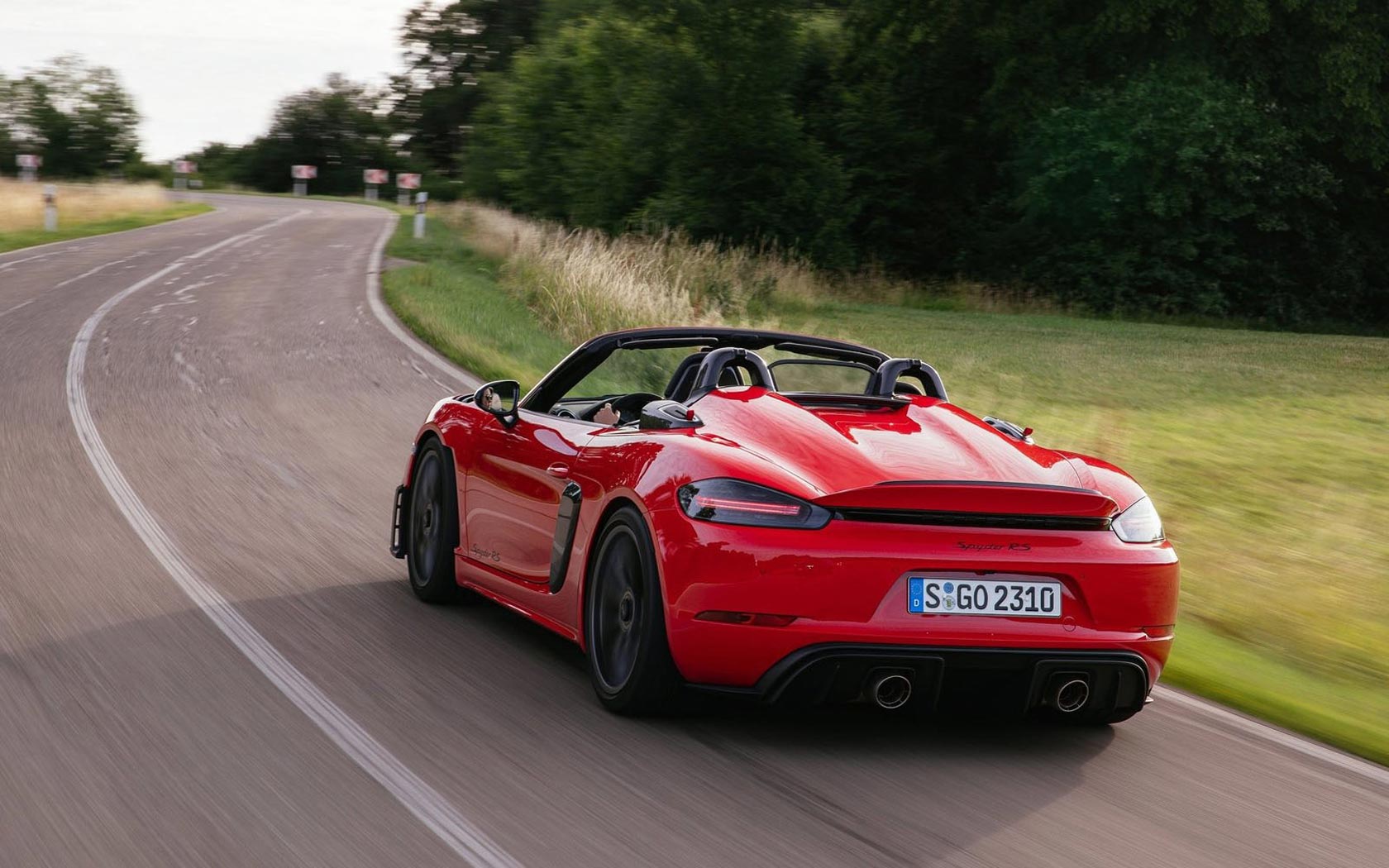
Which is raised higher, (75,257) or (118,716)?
(118,716)

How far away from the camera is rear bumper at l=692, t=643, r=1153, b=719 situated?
15.2ft

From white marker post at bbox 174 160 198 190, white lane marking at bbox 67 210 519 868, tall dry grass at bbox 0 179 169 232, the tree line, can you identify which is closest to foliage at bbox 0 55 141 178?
white marker post at bbox 174 160 198 190

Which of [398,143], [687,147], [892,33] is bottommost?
[398,143]

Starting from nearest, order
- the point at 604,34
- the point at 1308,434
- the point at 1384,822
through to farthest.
A: the point at 1384,822, the point at 1308,434, the point at 604,34

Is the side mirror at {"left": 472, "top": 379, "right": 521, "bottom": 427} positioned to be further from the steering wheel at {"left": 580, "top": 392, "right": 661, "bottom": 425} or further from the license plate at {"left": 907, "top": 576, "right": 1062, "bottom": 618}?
the license plate at {"left": 907, "top": 576, "right": 1062, "bottom": 618}

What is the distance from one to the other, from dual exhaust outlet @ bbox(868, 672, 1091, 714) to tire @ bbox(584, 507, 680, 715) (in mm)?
666

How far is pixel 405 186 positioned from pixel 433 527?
4857cm

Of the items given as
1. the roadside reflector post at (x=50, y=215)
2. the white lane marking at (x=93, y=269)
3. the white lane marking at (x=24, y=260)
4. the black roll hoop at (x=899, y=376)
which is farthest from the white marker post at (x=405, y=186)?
the black roll hoop at (x=899, y=376)

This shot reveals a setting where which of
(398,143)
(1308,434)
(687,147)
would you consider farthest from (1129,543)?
(398,143)

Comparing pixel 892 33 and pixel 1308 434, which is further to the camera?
pixel 892 33

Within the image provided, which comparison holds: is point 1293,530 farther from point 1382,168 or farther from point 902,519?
point 1382,168

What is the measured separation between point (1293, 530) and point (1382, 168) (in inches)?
1235

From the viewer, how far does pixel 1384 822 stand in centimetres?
457

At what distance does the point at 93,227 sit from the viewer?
42.6 metres
